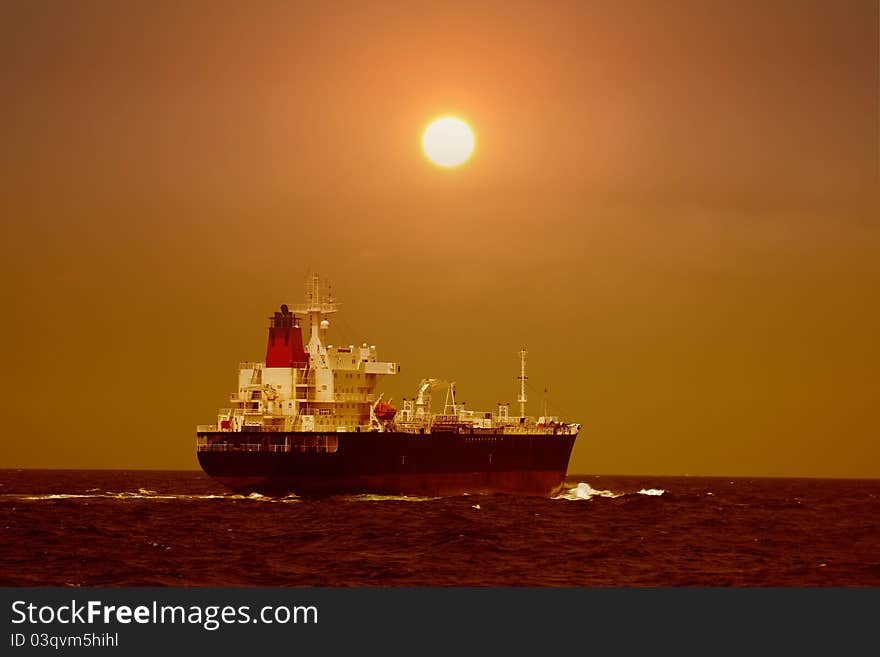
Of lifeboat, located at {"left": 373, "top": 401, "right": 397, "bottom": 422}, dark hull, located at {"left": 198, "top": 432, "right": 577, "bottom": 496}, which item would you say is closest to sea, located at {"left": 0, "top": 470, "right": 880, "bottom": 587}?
dark hull, located at {"left": 198, "top": 432, "right": 577, "bottom": 496}

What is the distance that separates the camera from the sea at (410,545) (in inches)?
1444

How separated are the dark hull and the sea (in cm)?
128

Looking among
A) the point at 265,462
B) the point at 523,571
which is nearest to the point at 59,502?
the point at 265,462

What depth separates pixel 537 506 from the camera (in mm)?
69375

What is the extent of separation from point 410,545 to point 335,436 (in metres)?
24.0

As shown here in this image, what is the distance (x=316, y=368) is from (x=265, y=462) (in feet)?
27.0

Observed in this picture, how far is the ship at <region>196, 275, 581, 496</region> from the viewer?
221 feet

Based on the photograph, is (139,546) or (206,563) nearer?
(206,563)

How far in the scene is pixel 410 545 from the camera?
44688mm

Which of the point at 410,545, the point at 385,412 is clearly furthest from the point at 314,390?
the point at 410,545

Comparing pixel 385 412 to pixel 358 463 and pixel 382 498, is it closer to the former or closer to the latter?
pixel 358 463

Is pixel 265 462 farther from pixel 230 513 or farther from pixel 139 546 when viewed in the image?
pixel 139 546

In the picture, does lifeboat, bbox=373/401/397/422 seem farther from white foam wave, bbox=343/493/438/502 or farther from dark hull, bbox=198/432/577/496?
white foam wave, bbox=343/493/438/502

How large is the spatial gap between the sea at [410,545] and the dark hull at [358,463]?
50.5 inches
